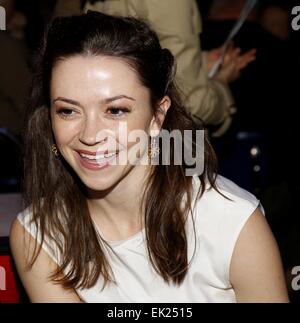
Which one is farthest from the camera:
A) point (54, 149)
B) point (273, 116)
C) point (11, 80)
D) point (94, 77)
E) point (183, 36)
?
point (273, 116)

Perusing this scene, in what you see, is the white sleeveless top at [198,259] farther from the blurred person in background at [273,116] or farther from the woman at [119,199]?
the blurred person in background at [273,116]

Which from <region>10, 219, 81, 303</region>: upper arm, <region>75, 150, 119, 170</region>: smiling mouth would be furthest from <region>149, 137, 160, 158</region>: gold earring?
<region>10, 219, 81, 303</region>: upper arm

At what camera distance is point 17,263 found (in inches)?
76.3

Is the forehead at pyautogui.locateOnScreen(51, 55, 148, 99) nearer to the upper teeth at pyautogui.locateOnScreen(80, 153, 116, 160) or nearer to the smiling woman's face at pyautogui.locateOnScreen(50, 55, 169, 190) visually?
the smiling woman's face at pyautogui.locateOnScreen(50, 55, 169, 190)

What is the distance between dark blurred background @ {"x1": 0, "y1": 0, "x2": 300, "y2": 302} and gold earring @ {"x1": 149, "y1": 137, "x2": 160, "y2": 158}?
0.84 meters

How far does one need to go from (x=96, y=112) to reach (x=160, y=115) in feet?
0.76

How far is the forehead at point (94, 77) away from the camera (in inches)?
68.2

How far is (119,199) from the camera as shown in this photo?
1916mm

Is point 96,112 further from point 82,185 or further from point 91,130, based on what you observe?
point 82,185

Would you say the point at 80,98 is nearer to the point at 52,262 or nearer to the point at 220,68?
the point at 52,262

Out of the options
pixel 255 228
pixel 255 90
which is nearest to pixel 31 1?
pixel 255 90

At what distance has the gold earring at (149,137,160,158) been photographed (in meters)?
1.90

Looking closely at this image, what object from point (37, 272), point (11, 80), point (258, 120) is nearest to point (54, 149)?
point (37, 272)

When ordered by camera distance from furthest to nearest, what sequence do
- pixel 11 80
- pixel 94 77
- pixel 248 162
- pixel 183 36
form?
pixel 248 162
pixel 11 80
pixel 183 36
pixel 94 77
